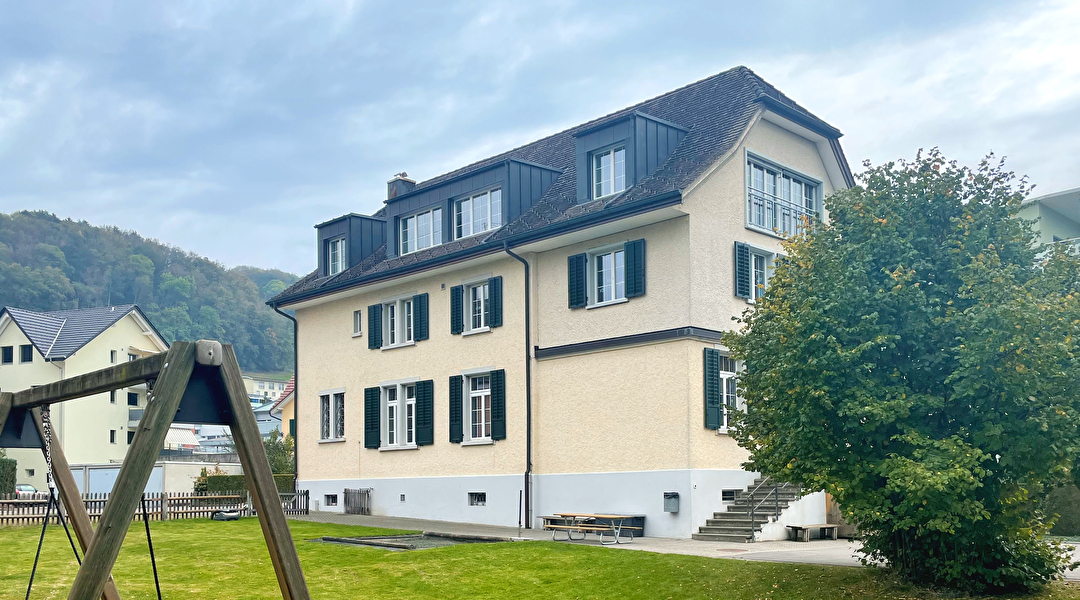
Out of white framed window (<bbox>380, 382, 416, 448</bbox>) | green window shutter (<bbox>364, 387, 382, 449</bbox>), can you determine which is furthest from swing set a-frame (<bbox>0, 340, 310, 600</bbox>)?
green window shutter (<bbox>364, 387, 382, 449</bbox>)

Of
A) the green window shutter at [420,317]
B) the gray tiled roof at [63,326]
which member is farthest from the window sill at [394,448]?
the gray tiled roof at [63,326]

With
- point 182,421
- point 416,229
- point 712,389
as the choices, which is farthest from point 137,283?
point 182,421

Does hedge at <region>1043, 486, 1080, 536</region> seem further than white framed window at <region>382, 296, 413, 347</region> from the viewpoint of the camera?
No

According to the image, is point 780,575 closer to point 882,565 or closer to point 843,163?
point 882,565

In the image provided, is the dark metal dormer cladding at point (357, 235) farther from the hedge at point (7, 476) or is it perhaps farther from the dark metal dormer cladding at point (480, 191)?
the hedge at point (7, 476)

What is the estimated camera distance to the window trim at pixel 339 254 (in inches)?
1328

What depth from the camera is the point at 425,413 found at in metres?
28.8

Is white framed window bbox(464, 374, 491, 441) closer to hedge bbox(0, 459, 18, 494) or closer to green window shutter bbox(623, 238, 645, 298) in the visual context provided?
green window shutter bbox(623, 238, 645, 298)

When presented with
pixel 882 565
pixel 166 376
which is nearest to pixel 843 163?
pixel 882 565

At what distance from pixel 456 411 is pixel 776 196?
9.66 meters

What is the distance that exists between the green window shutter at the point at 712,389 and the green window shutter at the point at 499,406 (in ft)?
18.8

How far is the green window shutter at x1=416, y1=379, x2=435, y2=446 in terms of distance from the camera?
93.9 ft

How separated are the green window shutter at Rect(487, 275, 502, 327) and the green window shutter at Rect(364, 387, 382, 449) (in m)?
5.26

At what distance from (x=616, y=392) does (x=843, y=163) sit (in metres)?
8.89
